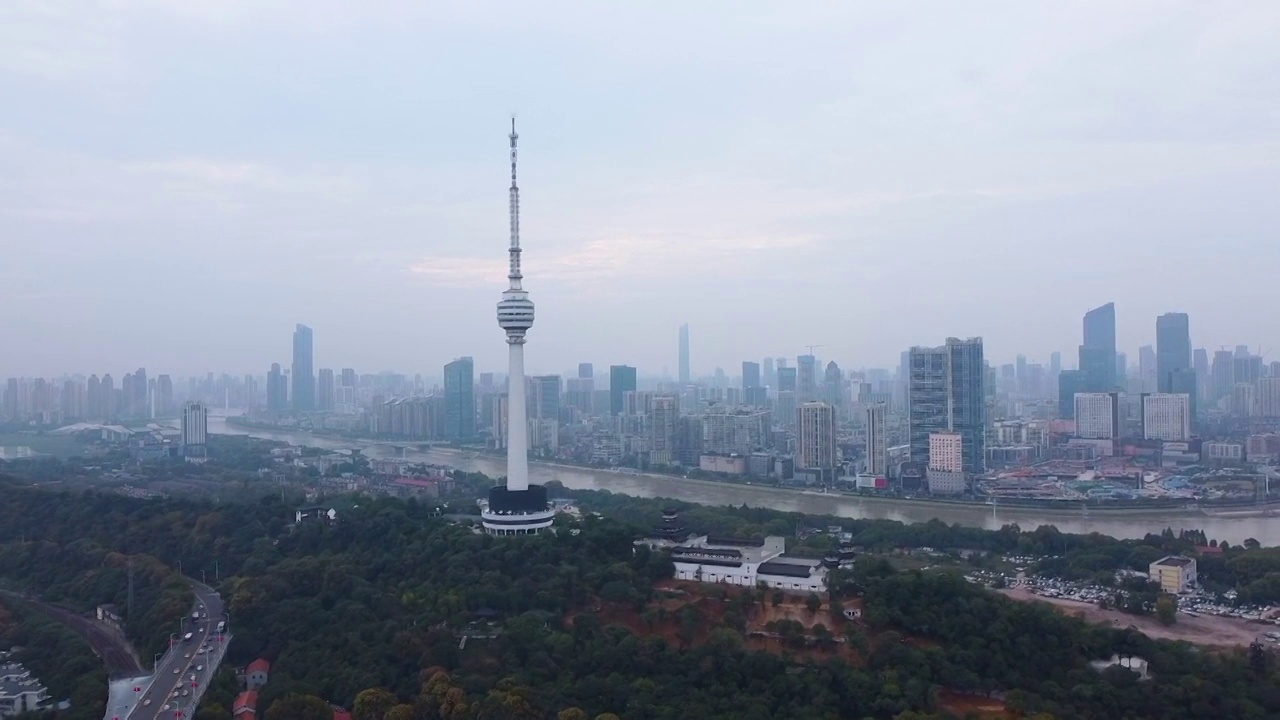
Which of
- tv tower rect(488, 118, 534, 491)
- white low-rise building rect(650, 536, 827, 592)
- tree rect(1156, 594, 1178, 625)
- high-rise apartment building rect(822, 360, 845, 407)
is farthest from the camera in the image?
high-rise apartment building rect(822, 360, 845, 407)

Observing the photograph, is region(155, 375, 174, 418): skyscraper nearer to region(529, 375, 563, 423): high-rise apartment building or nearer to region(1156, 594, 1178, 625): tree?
region(529, 375, 563, 423): high-rise apartment building

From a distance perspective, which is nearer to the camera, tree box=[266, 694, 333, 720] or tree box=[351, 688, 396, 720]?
tree box=[266, 694, 333, 720]

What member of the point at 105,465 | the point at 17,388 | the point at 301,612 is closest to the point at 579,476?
the point at 105,465

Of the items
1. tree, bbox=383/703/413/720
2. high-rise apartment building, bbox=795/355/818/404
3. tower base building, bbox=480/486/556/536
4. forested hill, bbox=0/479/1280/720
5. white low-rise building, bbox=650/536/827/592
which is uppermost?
high-rise apartment building, bbox=795/355/818/404

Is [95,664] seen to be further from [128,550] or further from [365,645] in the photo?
[128,550]

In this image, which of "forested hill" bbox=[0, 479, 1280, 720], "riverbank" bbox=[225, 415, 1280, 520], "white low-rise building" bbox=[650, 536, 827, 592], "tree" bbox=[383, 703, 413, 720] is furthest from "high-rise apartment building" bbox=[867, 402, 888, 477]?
"tree" bbox=[383, 703, 413, 720]

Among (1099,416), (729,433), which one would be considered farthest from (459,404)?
(1099,416)

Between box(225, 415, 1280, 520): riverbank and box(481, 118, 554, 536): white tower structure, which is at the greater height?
box(481, 118, 554, 536): white tower structure
